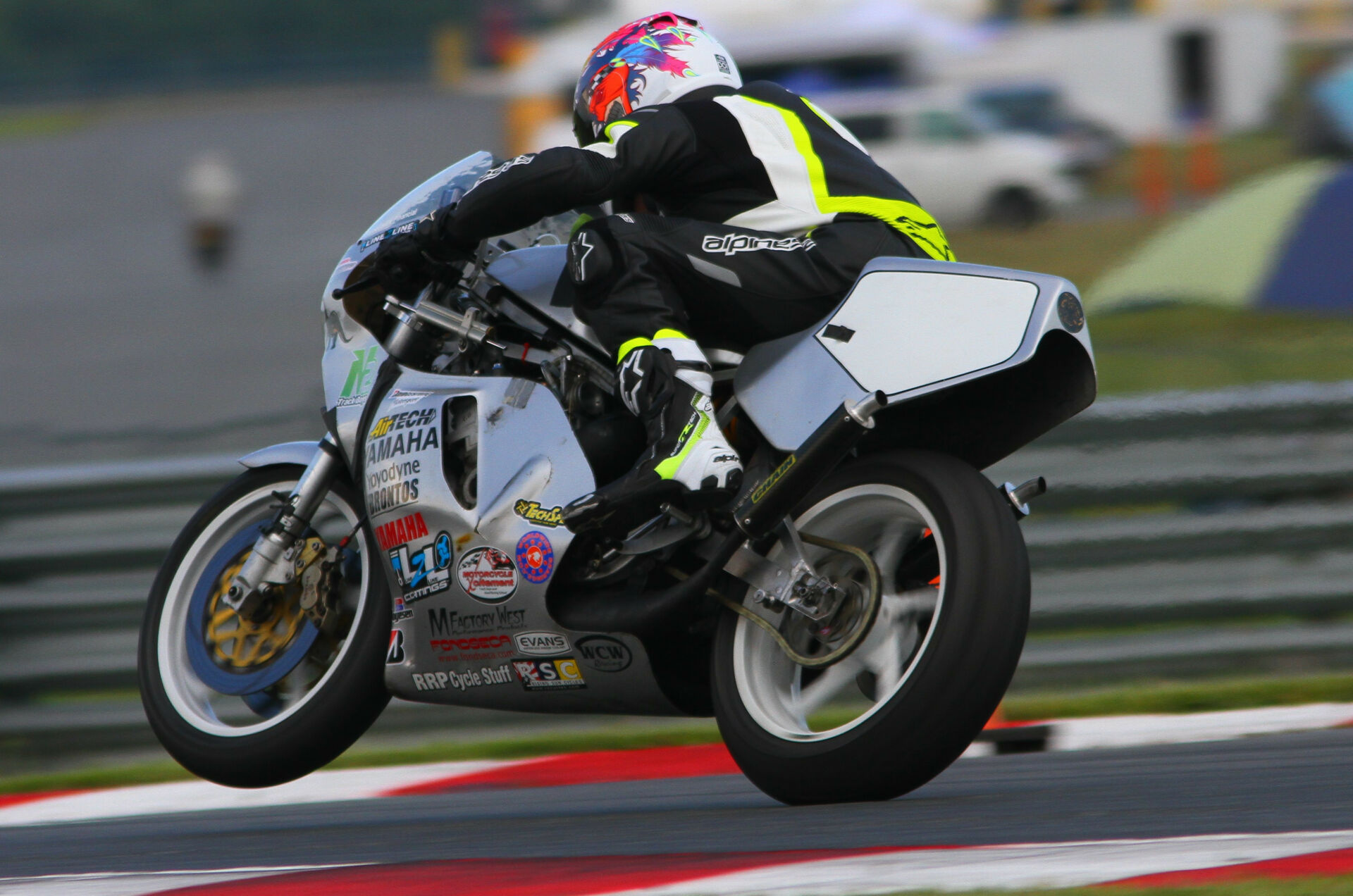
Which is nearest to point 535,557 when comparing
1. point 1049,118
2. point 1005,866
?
point 1005,866

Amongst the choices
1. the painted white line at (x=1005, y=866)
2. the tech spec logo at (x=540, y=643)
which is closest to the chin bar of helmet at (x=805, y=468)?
the tech spec logo at (x=540, y=643)

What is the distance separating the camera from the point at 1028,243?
65.0 ft

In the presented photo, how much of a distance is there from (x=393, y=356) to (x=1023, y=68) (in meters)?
27.7

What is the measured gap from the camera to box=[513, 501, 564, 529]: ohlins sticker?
372cm

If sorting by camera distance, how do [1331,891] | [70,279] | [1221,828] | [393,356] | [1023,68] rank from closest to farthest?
[1331,891], [1221,828], [393,356], [70,279], [1023,68]

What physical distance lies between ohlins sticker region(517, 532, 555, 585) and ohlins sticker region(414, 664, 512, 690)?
24cm

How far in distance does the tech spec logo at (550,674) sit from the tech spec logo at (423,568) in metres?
0.26

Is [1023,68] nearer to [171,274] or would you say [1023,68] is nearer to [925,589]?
[171,274]

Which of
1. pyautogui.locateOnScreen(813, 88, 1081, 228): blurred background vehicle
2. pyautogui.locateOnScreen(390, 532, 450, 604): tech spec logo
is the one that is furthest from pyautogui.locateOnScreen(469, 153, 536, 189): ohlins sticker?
pyautogui.locateOnScreen(813, 88, 1081, 228): blurred background vehicle

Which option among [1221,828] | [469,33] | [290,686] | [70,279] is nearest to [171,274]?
[70,279]

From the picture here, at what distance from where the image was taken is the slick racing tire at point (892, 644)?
309 centimetres

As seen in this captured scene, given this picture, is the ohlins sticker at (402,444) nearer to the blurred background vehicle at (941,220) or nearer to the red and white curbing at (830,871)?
the red and white curbing at (830,871)

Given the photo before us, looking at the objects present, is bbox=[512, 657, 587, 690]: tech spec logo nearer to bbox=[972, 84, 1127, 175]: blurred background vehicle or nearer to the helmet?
the helmet

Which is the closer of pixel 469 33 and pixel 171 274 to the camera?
pixel 171 274
